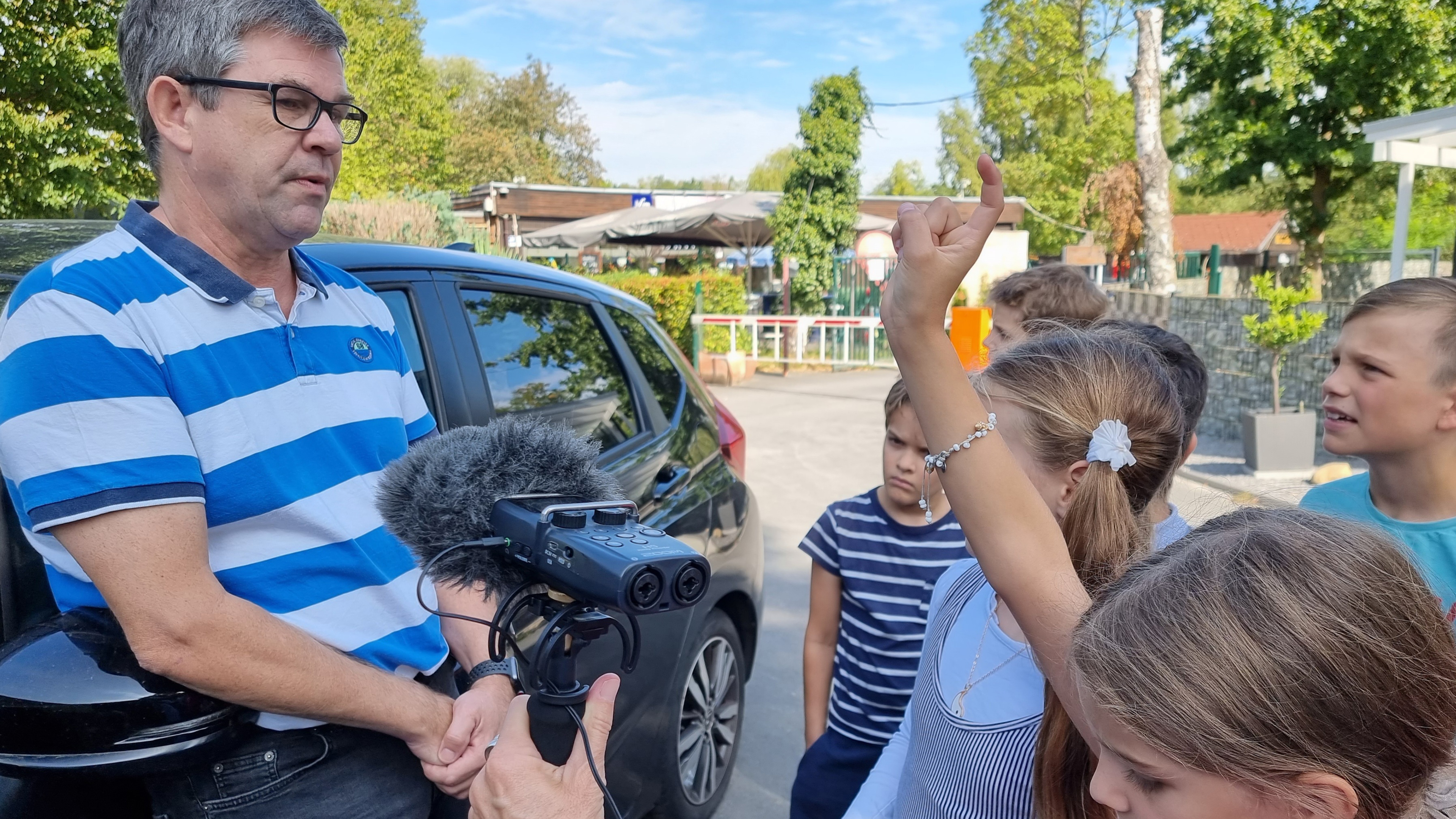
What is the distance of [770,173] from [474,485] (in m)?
76.2

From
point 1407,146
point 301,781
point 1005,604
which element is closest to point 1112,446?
point 1005,604

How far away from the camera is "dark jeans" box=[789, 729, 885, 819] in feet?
7.62

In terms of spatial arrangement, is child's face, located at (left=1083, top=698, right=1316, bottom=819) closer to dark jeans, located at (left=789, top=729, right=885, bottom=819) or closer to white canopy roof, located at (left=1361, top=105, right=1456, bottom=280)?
dark jeans, located at (left=789, top=729, right=885, bottom=819)

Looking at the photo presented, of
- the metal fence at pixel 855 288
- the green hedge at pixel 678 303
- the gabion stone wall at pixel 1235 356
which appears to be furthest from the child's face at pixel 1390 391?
the metal fence at pixel 855 288

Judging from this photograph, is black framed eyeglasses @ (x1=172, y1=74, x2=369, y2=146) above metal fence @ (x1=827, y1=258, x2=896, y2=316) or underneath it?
above

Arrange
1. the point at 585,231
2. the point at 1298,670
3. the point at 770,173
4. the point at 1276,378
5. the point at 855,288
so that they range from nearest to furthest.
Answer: the point at 1298,670, the point at 1276,378, the point at 585,231, the point at 855,288, the point at 770,173

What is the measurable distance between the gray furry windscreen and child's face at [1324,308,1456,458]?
1.91 metres

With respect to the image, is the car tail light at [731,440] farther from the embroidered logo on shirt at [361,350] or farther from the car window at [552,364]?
the embroidered logo on shirt at [361,350]

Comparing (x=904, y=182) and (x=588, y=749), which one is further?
(x=904, y=182)

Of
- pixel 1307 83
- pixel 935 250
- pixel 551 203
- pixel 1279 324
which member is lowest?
pixel 1279 324

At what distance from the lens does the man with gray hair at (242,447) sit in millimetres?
1298

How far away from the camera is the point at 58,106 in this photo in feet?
22.2

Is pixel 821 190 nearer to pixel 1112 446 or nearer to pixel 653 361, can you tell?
pixel 653 361

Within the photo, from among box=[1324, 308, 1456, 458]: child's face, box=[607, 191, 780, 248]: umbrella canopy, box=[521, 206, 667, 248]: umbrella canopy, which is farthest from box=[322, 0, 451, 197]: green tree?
box=[1324, 308, 1456, 458]: child's face
